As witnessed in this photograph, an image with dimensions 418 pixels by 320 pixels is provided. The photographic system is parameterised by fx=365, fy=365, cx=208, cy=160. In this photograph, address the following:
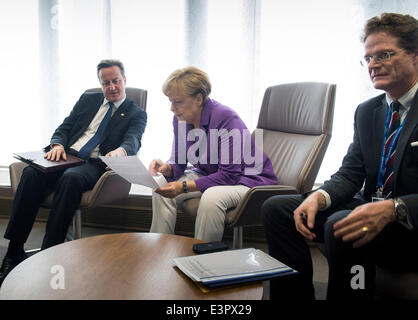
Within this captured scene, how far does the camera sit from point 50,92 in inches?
109

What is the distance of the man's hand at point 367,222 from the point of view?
1.07 metres

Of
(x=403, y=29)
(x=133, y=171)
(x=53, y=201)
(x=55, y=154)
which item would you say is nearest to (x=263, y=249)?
(x=133, y=171)

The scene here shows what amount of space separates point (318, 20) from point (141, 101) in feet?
4.16

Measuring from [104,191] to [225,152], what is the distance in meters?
0.72

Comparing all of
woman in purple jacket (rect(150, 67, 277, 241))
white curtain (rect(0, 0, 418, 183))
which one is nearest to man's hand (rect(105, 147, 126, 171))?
woman in purple jacket (rect(150, 67, 277, 241))

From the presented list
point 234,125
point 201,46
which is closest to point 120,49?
point 201,46

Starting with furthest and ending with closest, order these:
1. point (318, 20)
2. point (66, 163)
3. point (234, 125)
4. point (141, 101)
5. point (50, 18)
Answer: point (50, 18) → point (141, 101) → point (318, 20) → point (66, 163) → point (234, 125)

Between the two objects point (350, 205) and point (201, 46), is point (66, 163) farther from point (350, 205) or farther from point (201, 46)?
point (350, 205)

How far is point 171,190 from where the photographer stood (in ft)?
5.66

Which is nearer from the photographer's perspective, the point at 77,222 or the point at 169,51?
the point at 77,222

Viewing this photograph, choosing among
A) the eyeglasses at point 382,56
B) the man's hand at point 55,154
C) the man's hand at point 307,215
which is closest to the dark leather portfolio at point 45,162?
the man's hand at point 55,154

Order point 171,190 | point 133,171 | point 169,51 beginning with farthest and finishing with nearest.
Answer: point 169,51
point 171,190
point 133,171

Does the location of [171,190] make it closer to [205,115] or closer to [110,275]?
[205,115]

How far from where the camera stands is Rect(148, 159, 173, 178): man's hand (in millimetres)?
2035
